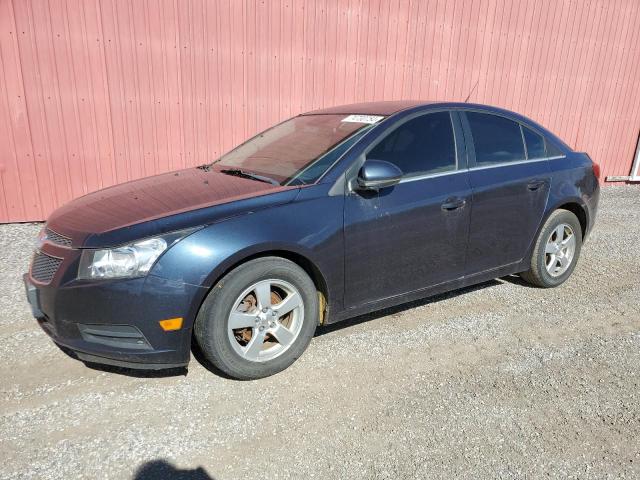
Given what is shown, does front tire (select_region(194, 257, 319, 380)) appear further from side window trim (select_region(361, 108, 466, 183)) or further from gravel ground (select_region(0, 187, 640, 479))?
side window trim (select_region(361, 108, 466, 183))

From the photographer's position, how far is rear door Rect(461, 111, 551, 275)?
11.6ft

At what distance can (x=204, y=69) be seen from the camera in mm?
6062

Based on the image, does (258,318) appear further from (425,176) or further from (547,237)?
(547,237)

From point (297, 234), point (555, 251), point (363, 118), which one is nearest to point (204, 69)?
point (363, 118)

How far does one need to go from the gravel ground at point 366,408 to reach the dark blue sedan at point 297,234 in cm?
26

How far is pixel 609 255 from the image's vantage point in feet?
17.6

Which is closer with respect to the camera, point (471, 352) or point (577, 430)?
point (577, 430)

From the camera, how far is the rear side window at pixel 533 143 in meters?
3.96

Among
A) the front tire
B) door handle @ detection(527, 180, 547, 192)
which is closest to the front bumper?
the front tire

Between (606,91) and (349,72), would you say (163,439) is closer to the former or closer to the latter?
(349,72)

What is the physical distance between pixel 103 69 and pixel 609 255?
620 centimetres

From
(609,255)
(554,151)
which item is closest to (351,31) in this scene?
(554,151)

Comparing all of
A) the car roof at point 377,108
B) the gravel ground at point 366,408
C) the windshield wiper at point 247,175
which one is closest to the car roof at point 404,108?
the car roof at point 377,108

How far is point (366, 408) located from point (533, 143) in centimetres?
271
